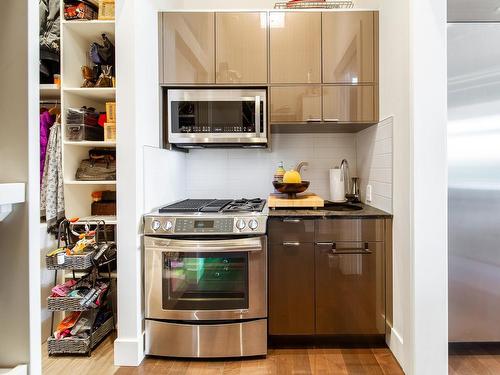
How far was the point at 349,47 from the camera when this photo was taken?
242cm

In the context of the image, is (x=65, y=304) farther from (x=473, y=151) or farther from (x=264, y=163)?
(x=473, y=151)

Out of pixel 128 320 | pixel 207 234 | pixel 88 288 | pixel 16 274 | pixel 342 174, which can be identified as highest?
pixel 342 174

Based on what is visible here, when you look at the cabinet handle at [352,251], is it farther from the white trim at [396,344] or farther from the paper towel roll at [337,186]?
the paper towel roll at [337,186]

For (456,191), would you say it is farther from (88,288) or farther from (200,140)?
(88,288)

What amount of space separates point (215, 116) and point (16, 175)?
1976 mm

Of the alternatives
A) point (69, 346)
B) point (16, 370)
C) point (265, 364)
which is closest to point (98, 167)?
point (69, 346)

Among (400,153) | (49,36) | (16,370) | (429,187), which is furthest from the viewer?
A: (49,36)

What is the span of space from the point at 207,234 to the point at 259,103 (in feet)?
3.36

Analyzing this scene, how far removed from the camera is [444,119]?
1812mm

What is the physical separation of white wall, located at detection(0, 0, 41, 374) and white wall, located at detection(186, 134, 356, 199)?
2.37 meters

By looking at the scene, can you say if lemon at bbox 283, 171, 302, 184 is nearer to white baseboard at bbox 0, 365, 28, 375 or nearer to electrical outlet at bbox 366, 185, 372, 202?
electrical outlet at bbox 366, 185, 372, 202

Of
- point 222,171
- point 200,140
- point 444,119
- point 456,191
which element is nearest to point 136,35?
point 200,140

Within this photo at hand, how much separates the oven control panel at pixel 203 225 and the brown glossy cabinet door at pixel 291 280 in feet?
1.07

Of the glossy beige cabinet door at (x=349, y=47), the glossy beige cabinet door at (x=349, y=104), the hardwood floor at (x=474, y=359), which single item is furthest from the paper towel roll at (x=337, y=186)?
the hardwood floor at (x=474, y=359)
